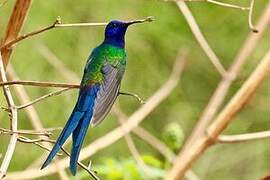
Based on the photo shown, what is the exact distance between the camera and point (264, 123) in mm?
2871

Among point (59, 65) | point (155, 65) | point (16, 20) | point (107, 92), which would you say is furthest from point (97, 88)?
point (155, 65)

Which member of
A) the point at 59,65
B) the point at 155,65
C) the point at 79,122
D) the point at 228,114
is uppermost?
the point at 79,122

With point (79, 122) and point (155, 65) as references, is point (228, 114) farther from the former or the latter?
point (155, 65)

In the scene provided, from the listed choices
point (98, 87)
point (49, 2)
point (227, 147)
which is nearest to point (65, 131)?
point (98, 87)

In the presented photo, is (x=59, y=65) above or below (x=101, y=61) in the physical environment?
below

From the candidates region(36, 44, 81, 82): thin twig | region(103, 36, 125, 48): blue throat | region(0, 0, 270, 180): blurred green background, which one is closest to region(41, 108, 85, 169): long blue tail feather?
region(103, 36, 125, 48): blue throat

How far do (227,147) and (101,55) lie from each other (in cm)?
218

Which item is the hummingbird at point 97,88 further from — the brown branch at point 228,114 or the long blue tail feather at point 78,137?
the brown branch at point 228,114

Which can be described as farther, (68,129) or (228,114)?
(228,114)

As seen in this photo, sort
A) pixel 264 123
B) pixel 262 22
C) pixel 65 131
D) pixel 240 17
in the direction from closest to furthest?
pixel 65 131
pixel 262 22
pixel 240 17
pixel 264 123

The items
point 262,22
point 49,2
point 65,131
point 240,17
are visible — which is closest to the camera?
point 65,131

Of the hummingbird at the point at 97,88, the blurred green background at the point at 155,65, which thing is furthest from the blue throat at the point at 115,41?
the blurred green background at the point at 155,65

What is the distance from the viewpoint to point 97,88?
2.15 ft

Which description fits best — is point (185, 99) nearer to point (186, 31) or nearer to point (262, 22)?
point (186, 31)
